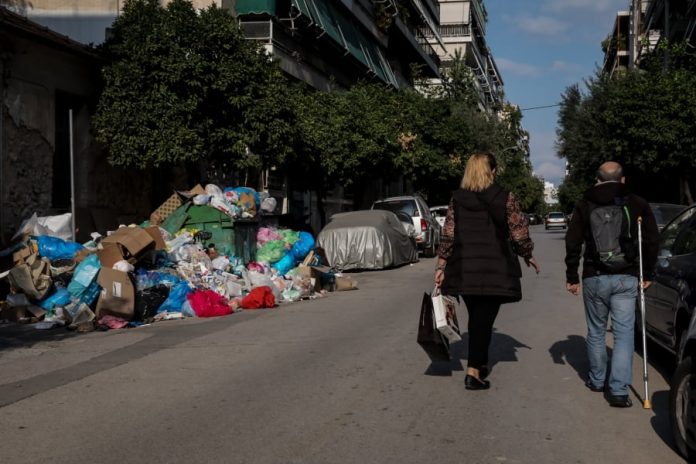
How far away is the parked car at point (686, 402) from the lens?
434cm

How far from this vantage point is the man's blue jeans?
18.4 ft

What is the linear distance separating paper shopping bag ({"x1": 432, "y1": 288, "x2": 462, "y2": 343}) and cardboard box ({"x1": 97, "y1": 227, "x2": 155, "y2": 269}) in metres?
6.73

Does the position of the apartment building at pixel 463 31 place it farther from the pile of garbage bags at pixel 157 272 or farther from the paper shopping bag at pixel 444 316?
the paper shopping bag at pixel 444 316

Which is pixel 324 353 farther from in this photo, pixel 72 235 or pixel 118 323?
pixel 72 235

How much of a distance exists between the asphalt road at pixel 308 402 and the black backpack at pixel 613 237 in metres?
1.09

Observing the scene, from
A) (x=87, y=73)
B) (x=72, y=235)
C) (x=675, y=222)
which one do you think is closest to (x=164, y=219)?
(x=72, y=235)

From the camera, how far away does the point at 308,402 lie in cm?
587

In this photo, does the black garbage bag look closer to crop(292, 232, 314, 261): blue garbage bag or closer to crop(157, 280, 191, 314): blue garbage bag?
crop(157, 280, 191, 314): blue garbage bag

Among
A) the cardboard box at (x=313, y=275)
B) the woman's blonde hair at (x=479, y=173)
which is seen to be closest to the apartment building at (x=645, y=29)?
the cardboard box at (x=313, y=275)

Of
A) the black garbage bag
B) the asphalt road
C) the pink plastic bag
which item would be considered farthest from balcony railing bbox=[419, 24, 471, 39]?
the asphalt road

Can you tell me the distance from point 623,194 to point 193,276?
8.63 m

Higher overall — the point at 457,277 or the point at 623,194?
the point at 623,194

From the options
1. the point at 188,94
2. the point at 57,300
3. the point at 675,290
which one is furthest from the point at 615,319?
the point at 188,94

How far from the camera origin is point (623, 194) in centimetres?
580
